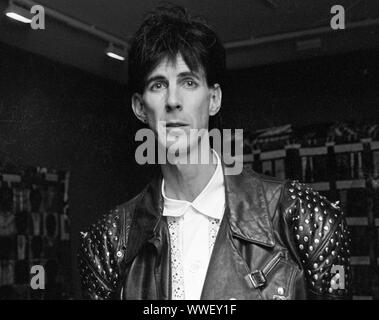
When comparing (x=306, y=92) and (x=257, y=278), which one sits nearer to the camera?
(x=257, y=278)

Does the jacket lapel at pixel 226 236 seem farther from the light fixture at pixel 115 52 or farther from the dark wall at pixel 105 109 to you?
the light fixture at pixel 115 52

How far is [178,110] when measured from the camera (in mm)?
847

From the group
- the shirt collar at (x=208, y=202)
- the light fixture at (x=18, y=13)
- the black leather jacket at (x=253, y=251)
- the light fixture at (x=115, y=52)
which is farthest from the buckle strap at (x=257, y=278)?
the light fixture at (x=18, y=13)

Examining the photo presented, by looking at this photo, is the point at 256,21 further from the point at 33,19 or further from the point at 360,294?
the point at 360,294

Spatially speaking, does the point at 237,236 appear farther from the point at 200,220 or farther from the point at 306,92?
the point at 306,92

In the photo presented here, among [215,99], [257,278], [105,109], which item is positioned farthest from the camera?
[105,109]

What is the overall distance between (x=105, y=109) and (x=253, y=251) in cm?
45

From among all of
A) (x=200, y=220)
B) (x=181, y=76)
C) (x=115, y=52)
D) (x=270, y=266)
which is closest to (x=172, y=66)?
(x=181, y=76)

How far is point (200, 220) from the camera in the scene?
882 mm

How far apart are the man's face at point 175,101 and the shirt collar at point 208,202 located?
0.09m

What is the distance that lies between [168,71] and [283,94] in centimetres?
27

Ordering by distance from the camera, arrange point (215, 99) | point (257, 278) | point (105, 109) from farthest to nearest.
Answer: point (105, 109) → point (215, 99) → point (257, 278)

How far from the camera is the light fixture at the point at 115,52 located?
3.19 feet

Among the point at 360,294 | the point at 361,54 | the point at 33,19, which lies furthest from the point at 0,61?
the point at 360,294
